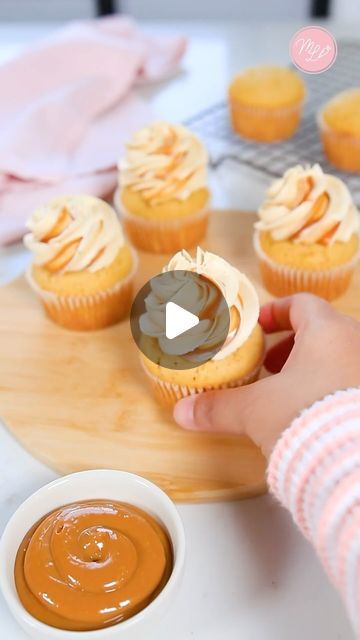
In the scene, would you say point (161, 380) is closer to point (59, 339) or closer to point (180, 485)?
point (180, 485)

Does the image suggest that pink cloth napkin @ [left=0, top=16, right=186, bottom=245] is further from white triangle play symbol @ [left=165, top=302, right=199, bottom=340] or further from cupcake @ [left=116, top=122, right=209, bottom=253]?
white triangle play symbol @ [left=165, top=302, right=199, bottom=340]

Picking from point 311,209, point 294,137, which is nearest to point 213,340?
point 311,209

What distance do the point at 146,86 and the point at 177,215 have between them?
0.71 metres

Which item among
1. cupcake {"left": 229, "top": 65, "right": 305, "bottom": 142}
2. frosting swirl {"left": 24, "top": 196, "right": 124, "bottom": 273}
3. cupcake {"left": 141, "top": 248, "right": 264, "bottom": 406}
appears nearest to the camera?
cupcake {"left": 141, "top": 248, "right": 264, "bottom": 406}

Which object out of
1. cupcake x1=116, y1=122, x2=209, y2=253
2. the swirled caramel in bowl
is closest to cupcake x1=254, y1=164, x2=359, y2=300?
cupcake x1=116, y1=122, x2=209, y2=253

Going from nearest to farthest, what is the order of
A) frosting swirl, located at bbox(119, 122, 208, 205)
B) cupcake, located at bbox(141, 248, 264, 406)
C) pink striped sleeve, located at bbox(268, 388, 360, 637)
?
pink striped sleeve, located at bbox(268, 388, 360, 637)
cupcake, located at bbox(141, 248, 264, 406)
frosting swirl, located at bbox(119, 122, 208, 205)

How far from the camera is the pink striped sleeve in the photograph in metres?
0.63

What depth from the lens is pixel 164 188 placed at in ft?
3.89

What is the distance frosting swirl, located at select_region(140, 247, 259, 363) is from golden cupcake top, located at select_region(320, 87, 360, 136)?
64 centimetres

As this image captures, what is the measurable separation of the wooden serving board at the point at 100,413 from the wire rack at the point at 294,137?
35cm

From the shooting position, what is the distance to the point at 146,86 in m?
1.79


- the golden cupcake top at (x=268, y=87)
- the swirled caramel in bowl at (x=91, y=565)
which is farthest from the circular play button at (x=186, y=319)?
the golden cupcake top at (x=268, y=87)

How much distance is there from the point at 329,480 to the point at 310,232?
1.61ft

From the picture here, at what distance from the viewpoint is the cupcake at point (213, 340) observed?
2.83 ft
